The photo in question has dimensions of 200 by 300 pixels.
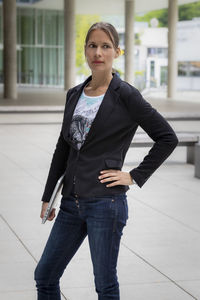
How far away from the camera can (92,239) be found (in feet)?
11.9

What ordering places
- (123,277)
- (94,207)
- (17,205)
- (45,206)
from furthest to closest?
(17,205) < (123,277) < (45,206) < (94,207)

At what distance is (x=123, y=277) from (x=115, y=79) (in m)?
2.65

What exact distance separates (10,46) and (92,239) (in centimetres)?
3340

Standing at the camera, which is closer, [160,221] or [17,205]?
[160,221]

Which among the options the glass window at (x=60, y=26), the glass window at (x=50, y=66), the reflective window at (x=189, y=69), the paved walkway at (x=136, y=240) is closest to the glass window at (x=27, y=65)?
the glass window at (x=50, y=66)

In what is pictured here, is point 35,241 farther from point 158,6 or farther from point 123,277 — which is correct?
point 158,6

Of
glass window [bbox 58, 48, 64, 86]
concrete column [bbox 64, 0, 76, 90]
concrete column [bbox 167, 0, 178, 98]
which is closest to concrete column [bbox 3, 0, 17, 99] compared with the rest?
concrete column [bbox 64, 0, 76, 90]

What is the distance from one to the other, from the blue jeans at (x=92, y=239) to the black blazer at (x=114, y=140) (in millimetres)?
66

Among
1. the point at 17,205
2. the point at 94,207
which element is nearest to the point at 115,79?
the point at 94,207

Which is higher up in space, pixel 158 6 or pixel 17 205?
pixel 158 6

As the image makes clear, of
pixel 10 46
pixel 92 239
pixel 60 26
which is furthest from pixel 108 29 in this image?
pixel 60 26

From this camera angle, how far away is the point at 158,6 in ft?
167

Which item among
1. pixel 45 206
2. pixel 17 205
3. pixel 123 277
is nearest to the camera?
pixel 45 206

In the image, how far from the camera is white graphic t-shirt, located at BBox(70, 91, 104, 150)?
3674 mm
